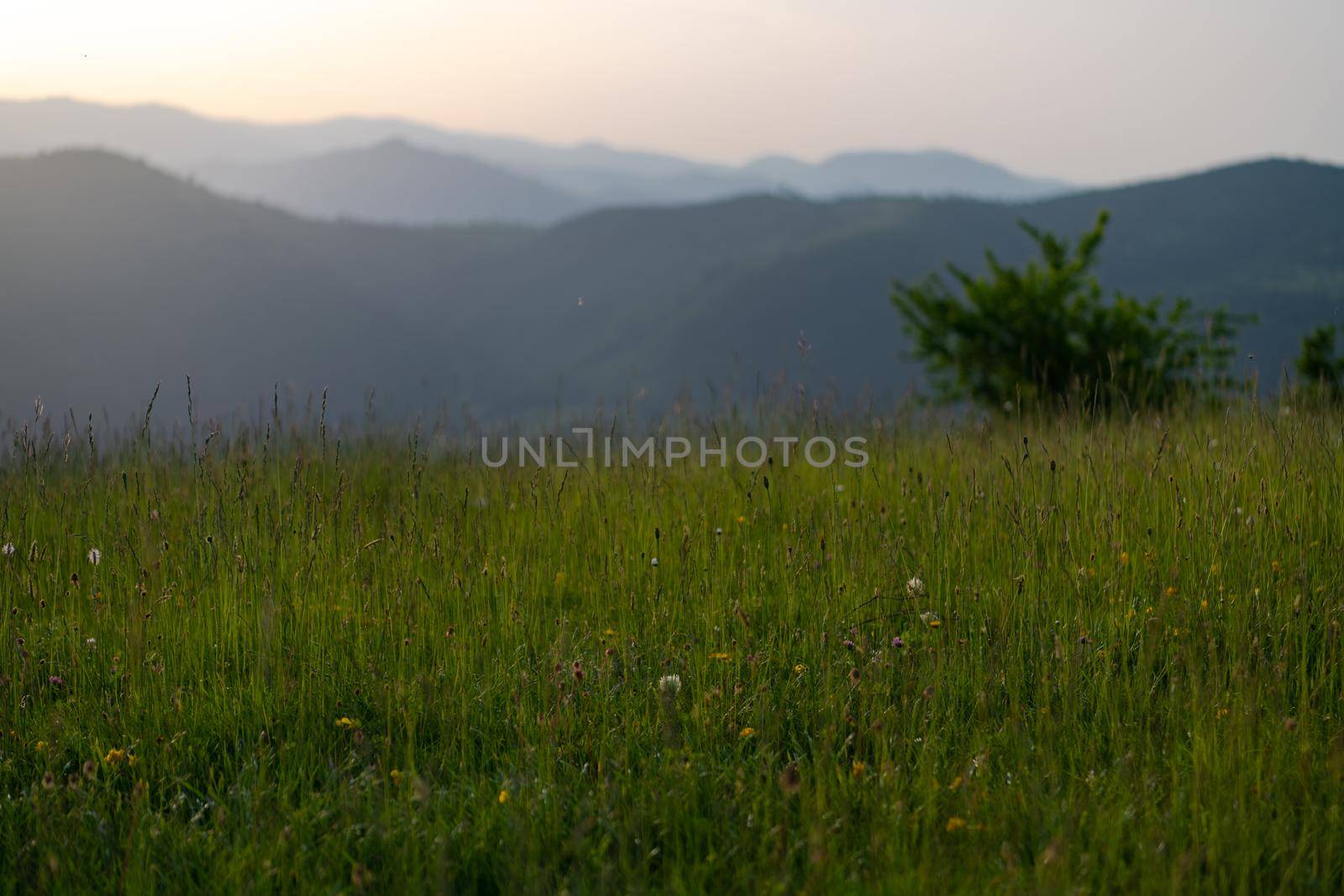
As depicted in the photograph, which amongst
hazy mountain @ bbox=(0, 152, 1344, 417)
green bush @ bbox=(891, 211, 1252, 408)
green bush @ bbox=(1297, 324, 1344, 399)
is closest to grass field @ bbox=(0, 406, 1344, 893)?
green bush @ bbox=(891, 211, 1252, 408)

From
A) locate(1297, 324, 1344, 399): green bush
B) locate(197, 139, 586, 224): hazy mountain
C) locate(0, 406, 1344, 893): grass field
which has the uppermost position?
locate(197, 139, 586, 224): hazy mountain

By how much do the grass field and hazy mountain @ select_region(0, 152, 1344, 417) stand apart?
1667 inches

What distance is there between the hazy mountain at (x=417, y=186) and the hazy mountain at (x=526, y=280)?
35.0m

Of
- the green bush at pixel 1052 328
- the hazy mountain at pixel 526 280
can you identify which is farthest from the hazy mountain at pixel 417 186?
the green bush at pixel 1052 328

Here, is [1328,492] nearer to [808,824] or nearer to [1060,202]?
[808,824]

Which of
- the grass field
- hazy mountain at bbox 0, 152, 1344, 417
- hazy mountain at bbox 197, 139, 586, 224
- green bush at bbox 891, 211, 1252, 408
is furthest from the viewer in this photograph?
hazy mountain at bbox 197, 139, 586, 224

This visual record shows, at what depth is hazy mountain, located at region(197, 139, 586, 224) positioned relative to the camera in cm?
13412

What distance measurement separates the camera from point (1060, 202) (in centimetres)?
9312

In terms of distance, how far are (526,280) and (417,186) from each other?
203ft

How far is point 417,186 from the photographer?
149 m

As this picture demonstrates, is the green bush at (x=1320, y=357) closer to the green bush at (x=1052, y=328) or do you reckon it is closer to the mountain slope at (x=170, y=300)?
the green bush at (x=1052, y=328)

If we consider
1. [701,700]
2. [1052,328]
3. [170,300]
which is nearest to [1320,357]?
[1052,328]

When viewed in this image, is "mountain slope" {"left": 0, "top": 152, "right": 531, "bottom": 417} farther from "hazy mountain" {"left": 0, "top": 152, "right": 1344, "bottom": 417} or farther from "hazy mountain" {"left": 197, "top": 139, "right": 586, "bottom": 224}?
"hazy mountain" {"left": 197, "top": 139, "right": 586, "bottom": 224}

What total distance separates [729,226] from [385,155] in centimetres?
7082
